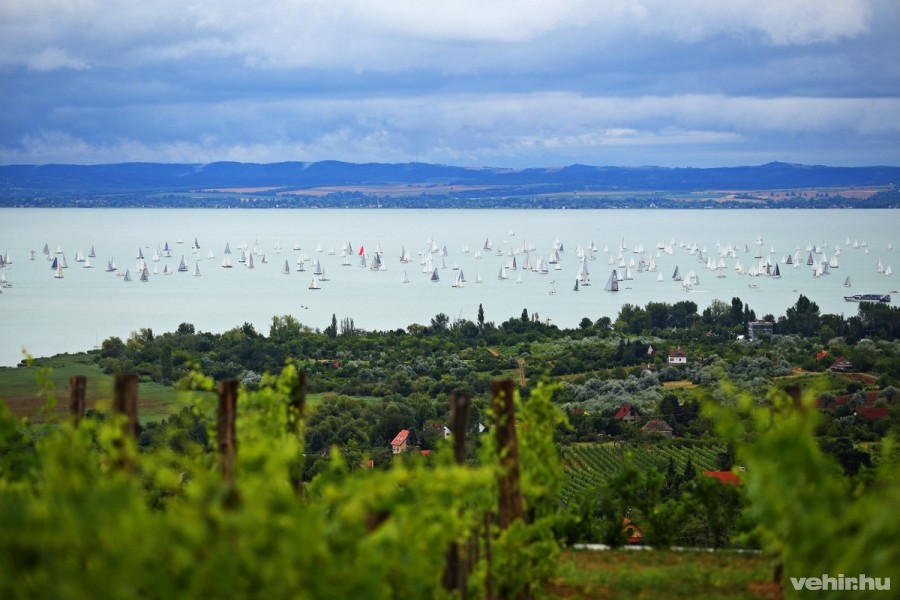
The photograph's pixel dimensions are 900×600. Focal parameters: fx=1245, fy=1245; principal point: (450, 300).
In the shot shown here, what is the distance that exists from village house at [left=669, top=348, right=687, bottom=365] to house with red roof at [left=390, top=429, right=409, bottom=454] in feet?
51.6

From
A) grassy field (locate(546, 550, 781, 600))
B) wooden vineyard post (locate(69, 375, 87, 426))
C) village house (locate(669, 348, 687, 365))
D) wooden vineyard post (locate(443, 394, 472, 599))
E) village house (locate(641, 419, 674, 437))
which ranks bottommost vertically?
village house (locate(641, 419, 674, 437))

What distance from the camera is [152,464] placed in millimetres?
5996

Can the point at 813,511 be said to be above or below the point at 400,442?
above

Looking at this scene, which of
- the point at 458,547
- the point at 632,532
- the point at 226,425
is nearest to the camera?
the point at 226,425

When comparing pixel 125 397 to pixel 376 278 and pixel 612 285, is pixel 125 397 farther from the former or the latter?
pixel 376 278

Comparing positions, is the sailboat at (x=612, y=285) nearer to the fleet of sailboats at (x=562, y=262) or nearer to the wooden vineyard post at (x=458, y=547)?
the fleet of sailboats at (x=562, y=262)

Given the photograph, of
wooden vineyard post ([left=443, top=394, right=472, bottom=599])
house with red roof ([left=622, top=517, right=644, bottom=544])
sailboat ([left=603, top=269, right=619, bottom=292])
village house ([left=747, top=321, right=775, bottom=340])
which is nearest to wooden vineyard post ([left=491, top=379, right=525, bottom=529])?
wooden vineyard post ([left=443, top=394, right=472, bottom=599])

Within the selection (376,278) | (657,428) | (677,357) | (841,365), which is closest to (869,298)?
(841,365)

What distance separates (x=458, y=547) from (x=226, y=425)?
1672mm

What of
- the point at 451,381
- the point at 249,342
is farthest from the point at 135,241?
the point at 451,381

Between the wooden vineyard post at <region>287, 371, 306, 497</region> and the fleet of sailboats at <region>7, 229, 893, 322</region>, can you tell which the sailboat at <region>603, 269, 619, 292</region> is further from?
the wooden vineyard post at <region>287, 371, 306, 497</region>

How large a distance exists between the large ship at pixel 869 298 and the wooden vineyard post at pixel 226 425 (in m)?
62.8

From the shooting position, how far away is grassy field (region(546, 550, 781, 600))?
30.4ft

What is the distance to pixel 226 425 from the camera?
7812mm
